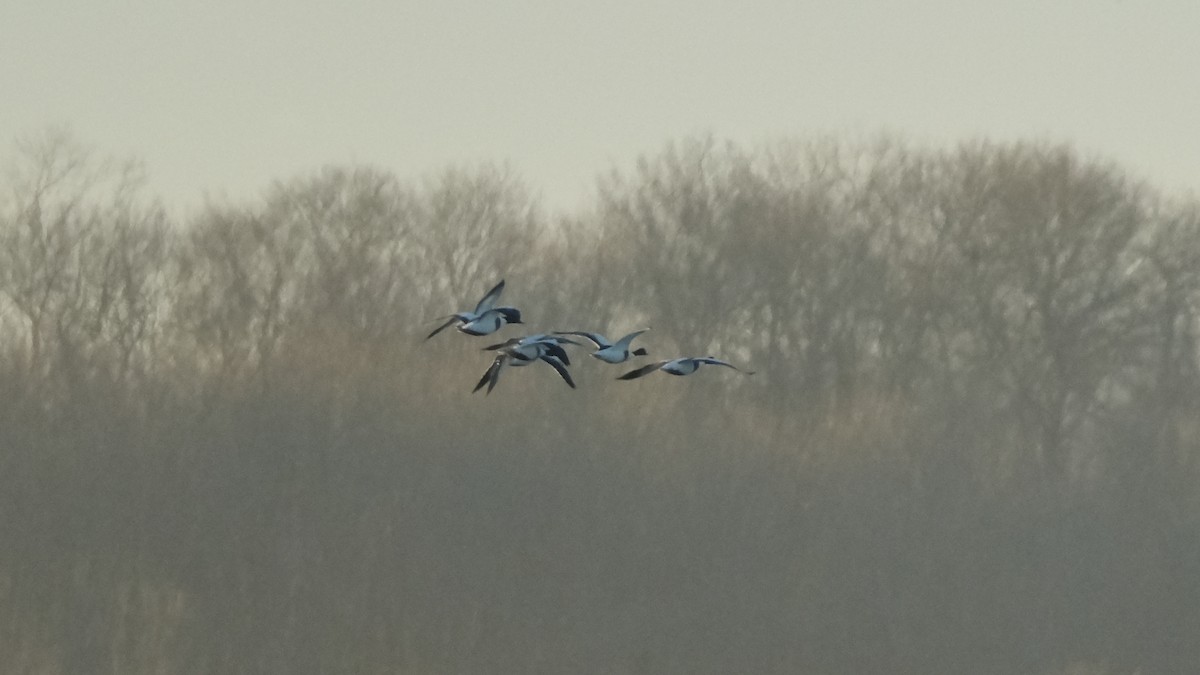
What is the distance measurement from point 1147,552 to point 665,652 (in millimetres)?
11387

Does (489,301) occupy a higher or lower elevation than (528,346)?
higher

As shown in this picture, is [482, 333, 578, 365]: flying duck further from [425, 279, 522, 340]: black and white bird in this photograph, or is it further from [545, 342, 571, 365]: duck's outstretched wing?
[425, 279, 522, 340]: black and white bird

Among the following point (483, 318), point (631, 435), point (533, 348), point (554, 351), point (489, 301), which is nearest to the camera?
point (483, 318)

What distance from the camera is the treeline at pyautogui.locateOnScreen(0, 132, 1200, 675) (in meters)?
Answer: 33.5

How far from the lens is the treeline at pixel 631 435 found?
110 ft

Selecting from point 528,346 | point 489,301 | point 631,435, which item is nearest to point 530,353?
point 528,346

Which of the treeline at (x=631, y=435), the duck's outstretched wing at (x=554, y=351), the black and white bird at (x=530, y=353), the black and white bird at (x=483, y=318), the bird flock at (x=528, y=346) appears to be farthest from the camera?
the treeline at (x=631, y=435)

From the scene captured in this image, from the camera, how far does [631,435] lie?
39594 mm

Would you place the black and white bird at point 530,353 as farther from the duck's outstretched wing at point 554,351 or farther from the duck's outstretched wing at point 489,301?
the duck's outstretched wing at point 489,301

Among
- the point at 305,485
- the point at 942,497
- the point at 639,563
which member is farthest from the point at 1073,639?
the point at 305,485

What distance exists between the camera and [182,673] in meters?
31.6

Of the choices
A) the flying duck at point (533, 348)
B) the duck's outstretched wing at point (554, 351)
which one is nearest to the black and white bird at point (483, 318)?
the flying duck at point (533, 348)

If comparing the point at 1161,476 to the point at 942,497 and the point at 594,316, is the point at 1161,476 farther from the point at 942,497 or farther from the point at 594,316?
the point at 594,316

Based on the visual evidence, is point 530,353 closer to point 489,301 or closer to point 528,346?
point 528,346
